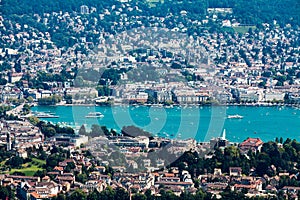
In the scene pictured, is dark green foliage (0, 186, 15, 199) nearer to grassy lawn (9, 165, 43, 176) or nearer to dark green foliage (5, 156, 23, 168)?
grassy lawn (9, 165, 43, 176)

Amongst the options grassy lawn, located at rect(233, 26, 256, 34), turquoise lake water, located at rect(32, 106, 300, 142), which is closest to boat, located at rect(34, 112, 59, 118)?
turquoise lake water, located at rect(32, 106, 300, 142)

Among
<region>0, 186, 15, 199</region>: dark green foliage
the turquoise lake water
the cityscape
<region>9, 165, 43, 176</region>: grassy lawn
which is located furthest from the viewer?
the turquoise lake water

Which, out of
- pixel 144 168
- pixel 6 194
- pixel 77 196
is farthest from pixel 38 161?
pixel 77 196

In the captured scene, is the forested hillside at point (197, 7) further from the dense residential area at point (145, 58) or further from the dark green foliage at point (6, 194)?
the dark green foliage at point (6, 194)

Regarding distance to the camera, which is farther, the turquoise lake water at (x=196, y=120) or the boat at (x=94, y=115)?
the boat at (x=94, y=115)

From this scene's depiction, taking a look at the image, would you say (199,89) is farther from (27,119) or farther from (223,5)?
(223,5)

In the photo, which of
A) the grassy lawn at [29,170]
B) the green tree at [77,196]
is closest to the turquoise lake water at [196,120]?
the grassy lawn at [29,170]
